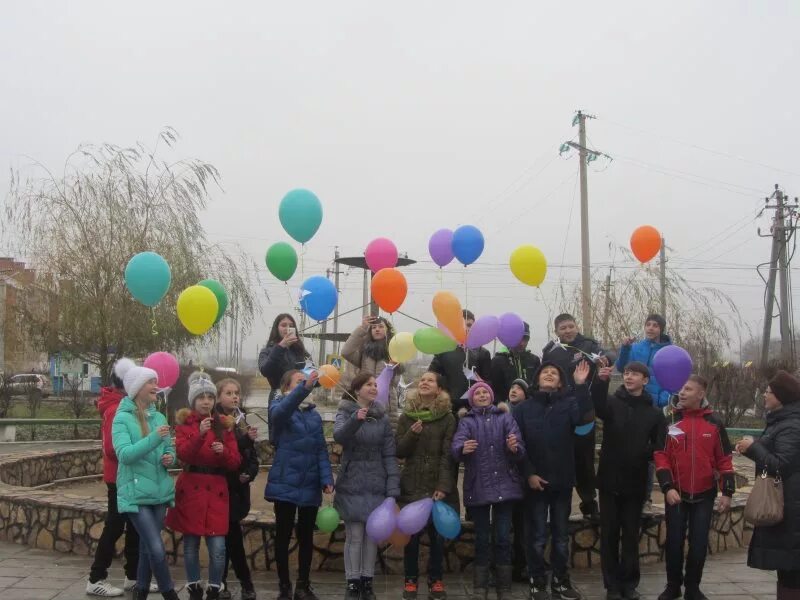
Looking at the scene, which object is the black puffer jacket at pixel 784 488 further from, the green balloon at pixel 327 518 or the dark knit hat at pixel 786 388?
the green balloon at pixel 327 518

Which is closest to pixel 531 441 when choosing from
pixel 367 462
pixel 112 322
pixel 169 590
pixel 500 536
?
pixel 500 536

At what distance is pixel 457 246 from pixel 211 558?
349 centimetres

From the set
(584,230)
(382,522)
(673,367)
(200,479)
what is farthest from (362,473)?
(584,230)

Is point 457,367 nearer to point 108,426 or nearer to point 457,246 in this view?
point 457,246

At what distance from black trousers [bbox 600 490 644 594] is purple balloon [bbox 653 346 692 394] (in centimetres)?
82

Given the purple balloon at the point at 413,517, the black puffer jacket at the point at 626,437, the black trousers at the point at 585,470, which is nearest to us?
the purple balloon at the point at 413,517

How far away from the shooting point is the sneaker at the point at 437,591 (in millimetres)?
5027

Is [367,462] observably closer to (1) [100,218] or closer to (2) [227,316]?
(1) [100,218]

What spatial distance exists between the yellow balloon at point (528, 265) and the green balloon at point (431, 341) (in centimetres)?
107

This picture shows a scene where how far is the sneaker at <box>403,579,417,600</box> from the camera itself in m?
5.02

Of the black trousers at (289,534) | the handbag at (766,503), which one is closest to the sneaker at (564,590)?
the handbag at (766,503)

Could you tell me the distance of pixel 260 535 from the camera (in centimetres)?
576

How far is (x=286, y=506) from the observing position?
499 cm

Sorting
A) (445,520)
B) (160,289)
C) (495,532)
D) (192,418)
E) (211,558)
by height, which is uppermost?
(160,289)
